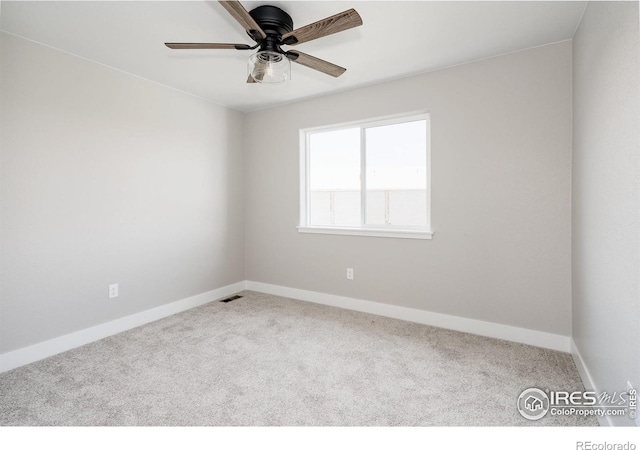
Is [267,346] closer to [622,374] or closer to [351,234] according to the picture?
[351,234]

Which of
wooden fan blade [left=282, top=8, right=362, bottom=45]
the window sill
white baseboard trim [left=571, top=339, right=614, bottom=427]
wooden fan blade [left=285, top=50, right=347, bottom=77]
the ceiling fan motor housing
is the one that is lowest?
white baseboard trim [left=571, top=339, right=614, bottom=427]

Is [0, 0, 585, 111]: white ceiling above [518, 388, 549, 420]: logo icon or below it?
above

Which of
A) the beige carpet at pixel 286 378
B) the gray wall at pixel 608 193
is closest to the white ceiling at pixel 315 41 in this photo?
the gray wall at pixel 608 193

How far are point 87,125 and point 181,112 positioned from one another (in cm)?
97

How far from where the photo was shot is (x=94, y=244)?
268 centimetres

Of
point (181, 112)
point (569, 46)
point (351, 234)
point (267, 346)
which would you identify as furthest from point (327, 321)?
point (569, 46)

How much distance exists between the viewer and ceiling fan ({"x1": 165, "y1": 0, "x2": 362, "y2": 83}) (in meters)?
1.67

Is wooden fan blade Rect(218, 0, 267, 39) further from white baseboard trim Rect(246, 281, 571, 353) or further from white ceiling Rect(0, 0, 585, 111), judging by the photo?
white baseboard trim Rect(246, 281, 571, 353)

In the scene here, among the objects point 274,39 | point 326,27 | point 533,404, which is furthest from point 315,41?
point 533,404

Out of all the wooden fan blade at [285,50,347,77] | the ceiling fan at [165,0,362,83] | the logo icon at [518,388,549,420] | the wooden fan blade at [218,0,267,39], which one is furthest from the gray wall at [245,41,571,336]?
the wooden fan blade at [218,0,267,39]

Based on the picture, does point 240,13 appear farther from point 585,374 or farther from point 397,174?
point 585,374

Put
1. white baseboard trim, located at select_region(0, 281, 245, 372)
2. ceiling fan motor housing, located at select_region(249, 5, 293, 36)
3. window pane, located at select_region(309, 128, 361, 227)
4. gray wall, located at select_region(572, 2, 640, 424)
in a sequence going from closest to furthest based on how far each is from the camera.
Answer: gray wall, located at select_region(572, 2, 640, 424) → ceiling fan motor housing, located at select_region(249, 5, 293, 36) → white baseboard trim, located at select_region(0, 281, 245, 372) → window pane, located at select_region(309, 128, 361, 227)

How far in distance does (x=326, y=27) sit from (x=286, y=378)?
2151 millimetres

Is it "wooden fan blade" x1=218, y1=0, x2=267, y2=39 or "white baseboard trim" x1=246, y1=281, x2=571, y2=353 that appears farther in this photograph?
"white baseboard trim" x1=246, y1=281, x2=571, y2=353
